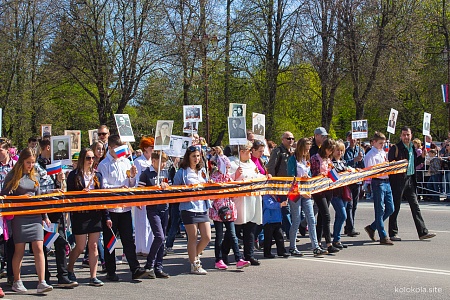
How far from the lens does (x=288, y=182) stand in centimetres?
970

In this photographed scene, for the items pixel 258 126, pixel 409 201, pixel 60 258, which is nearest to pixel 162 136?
pixel 60 258

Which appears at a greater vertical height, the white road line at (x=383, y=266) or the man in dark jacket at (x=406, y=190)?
the man in dark jacket at (x=406, y=190)

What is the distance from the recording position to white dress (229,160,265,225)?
29.4ft

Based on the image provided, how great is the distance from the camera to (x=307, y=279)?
794 centimetres

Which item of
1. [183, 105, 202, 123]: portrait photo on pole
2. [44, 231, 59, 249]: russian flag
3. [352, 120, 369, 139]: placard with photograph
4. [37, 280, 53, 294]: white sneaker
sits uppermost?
[183, 105, 202, 123]: portrait photo on pole

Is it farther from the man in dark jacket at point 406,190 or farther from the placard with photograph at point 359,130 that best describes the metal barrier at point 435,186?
the man in dark jacket at point 406,190

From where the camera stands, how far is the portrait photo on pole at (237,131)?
9648 millimetres

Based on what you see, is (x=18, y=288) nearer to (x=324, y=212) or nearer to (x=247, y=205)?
(x=247, y=205)

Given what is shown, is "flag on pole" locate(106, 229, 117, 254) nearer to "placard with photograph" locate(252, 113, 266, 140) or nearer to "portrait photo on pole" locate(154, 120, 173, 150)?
"portrait photo on pole" locate(154, 120, 173, 150)

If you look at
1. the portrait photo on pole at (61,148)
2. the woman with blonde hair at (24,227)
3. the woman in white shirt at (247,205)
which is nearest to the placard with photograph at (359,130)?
the woman in white shirt at (247,205)

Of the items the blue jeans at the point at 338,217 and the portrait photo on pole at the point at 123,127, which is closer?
the blue jeans at the point at 338,217

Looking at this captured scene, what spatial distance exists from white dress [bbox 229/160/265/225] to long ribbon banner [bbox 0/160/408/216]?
0.10 m

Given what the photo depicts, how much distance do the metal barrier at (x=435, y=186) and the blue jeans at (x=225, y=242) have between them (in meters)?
11.8

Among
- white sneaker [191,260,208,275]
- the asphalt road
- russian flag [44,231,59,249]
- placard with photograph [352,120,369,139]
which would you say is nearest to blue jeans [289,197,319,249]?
the asphalt road
